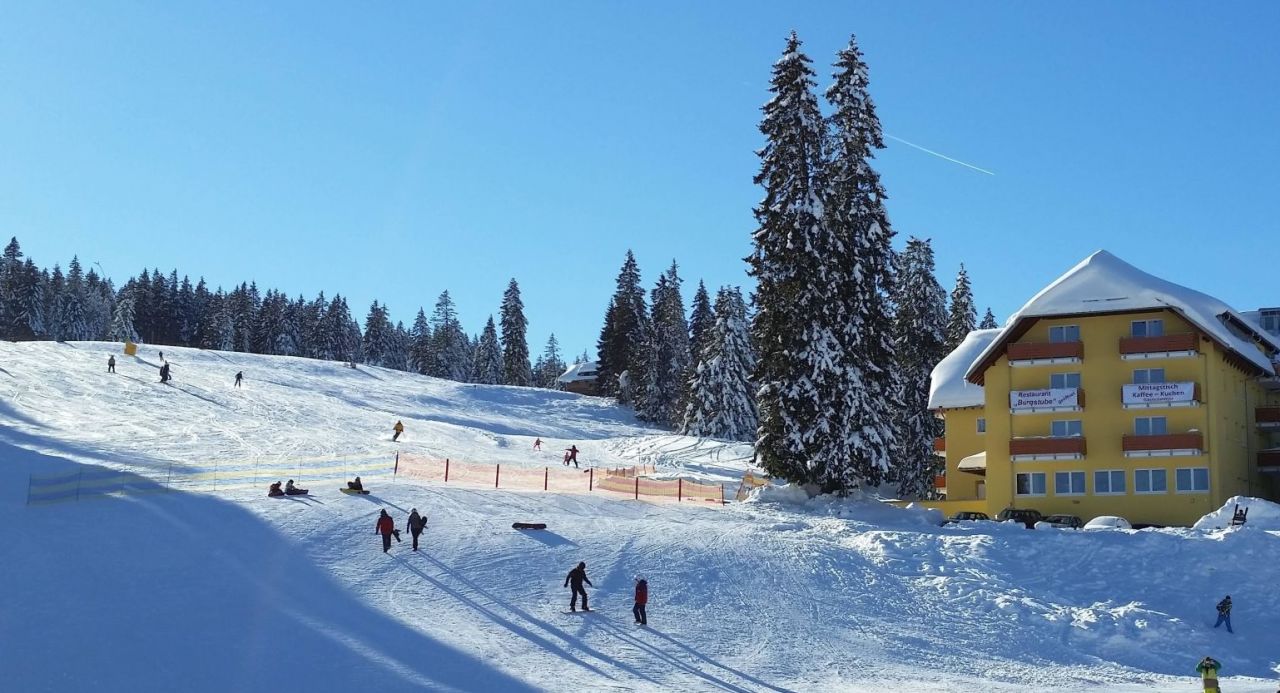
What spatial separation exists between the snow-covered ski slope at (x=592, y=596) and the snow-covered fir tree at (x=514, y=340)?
81.2m

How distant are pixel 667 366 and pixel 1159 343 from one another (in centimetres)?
5974

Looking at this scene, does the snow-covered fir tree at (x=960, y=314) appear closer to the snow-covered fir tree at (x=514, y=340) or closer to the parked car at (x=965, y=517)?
the parked car at (x=965, y=517)

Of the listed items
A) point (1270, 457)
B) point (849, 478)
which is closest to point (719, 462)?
point (849, 478)

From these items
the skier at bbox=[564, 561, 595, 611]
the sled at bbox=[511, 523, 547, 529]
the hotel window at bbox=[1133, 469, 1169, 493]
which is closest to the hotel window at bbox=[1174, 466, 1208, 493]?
the hotel window at bbox=[1133, 469, 1169, 493]

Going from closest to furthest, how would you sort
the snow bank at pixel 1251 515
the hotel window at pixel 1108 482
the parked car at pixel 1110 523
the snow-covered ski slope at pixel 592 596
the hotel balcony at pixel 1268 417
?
the snow-covered ski slope at pixel 592 596 → the snow bank at pixel 1251 515 → the parked car at pixel 1110 523 → the hotel window at pixel 1108 482 → the hotel balcony at pixel 1268 417

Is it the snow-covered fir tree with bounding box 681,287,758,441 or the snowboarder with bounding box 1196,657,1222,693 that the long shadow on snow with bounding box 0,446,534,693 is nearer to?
the snowboarder with bounding box 1196,657,1222,693

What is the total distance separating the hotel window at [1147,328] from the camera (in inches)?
1898

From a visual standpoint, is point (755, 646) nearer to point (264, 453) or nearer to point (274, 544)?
point (274, 544)

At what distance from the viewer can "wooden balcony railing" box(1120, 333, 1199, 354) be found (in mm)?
46812

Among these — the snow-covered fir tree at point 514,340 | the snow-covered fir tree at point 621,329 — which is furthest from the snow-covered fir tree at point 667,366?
the snow-covered fir tree at point 514,340

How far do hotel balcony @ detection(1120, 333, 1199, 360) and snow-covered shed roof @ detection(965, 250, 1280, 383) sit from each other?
74 cm

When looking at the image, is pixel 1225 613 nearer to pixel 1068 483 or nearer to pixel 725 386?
pixel 1068 483

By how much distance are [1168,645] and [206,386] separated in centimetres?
6374

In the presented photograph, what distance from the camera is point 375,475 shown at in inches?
1946
